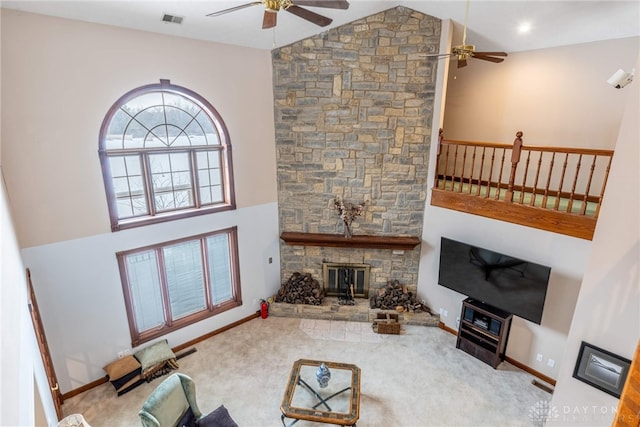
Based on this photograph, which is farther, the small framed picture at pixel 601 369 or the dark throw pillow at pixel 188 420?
the dark throw pillow at pixel 188 420

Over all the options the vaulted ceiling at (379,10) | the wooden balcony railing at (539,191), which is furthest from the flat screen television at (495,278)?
the vaulted ceiling at (379,10)

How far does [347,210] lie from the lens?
6.59 m

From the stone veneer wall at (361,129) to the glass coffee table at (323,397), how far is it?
7.91ft

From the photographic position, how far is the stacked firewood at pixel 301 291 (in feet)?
22.6

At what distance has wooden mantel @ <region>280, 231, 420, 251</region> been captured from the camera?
6457mm

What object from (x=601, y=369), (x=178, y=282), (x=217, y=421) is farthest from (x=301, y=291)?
(x=601, y=369)

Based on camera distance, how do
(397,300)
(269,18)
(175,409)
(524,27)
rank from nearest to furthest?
1. (269,18)
2. (175,409)
3. (524,27)
4. (397,300)

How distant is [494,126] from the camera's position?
691 centimetres

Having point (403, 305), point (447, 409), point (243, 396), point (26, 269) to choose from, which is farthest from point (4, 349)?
point (403, 305)

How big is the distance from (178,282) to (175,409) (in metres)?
2.54

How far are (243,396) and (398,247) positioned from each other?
3738 mm

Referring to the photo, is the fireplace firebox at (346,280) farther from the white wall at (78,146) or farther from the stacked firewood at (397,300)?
the white wall at (78,146)

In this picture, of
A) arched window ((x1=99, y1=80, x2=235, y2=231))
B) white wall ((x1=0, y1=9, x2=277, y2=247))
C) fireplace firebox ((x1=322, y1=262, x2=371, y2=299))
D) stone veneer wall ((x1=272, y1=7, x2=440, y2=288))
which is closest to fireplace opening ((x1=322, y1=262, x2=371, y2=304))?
fireplace firebox ((x1=322, y1=262, x2=371, y2=299))

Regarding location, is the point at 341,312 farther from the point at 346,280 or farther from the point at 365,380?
the point at 365,380
